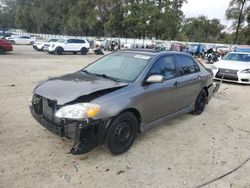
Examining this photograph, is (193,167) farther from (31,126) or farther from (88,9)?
(88,9)

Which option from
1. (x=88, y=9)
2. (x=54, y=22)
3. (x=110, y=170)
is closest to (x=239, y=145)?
(x=110, y=170)

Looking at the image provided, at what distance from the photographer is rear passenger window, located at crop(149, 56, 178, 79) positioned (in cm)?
424

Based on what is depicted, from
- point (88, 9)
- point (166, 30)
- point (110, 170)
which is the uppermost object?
point (88, 9)

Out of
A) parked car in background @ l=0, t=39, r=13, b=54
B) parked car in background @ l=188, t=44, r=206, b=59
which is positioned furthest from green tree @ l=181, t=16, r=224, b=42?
parked car in background @ l=0, t=39, r=13, b=54

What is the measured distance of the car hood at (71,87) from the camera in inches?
132

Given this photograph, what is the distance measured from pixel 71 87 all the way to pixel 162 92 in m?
1.60

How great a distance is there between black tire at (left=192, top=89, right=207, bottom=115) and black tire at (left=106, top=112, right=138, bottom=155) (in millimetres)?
2389

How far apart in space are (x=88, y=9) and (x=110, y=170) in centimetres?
5456

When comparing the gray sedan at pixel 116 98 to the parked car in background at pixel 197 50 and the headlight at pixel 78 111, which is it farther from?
the parked car in background at pixel 197 50

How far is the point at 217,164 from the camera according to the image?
11.8ft

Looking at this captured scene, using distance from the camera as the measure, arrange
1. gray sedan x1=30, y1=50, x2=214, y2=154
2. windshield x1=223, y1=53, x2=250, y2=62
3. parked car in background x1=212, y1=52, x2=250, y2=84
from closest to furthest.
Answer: gray sedan x1=30, y1=50, x2=214, y2=154 → parked car in background x1=212, y1=52, x2=250, y2=84 → windshield x1=223, y1=53, x2=250, y2=62

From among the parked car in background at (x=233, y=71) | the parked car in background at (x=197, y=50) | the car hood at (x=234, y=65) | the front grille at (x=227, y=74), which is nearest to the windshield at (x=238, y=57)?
the parked car in background at (x=233, y=71)

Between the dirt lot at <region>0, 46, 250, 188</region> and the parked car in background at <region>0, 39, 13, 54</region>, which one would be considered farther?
the parked car in background at <region>0, 39, 13, 54</region>

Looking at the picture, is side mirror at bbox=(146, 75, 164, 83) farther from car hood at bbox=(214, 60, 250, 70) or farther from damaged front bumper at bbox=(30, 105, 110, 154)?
car hood at bbox=(214, 60, 250, 70)
